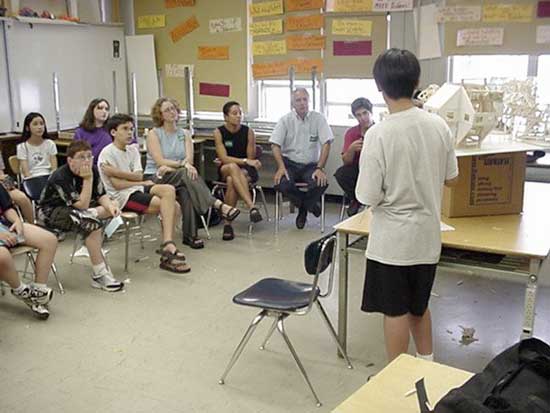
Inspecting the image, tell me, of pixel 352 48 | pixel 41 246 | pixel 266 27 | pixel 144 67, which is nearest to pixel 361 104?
pixel 352 48

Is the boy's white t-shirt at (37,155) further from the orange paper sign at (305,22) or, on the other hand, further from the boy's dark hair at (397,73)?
the boy's dark hair at (397,73)

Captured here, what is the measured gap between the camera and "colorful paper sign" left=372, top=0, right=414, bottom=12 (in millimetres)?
5570

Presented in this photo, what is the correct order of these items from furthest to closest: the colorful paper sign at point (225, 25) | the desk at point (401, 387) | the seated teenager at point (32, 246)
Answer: the colorful paper sign at point (225, 25), the seated teenager at point (32, 246), the desk at point (401, 387)

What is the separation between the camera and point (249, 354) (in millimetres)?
3139

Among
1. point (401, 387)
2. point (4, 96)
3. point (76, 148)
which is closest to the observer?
point (401, 387)

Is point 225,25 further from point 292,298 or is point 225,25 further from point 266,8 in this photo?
point 292,298

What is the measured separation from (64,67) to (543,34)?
4.43m

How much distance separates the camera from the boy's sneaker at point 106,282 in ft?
13.3

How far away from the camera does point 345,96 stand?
630cm

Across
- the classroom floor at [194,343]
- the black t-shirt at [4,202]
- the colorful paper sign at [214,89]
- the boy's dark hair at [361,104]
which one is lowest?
the classroom floor at [194,343]

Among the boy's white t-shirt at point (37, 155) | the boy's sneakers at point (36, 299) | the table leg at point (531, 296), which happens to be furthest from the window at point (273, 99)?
the table leg at point (531, 296)

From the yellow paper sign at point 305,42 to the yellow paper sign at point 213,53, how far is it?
2.37ft

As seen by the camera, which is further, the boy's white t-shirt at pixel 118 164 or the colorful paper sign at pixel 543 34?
the colorful paper sign at pixel 543 34

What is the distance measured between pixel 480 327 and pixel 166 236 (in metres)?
2.22
